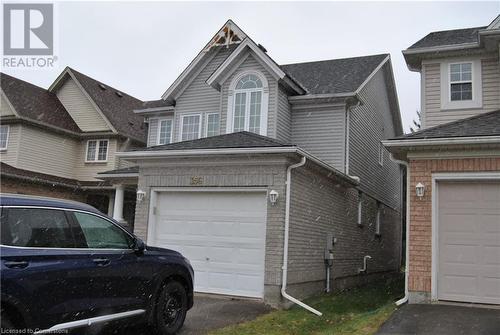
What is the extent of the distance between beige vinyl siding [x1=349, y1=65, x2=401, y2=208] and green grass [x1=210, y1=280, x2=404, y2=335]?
488 cm

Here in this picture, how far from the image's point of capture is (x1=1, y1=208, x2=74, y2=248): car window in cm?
508

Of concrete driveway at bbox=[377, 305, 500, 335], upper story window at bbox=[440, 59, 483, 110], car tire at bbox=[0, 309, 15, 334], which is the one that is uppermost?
upper story window at bbox=[440, 59, 483, 110]

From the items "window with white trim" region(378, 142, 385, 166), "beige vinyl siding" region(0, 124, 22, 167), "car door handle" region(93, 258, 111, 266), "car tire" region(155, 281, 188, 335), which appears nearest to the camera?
"car door handle" region(93, 258, 111, 266)

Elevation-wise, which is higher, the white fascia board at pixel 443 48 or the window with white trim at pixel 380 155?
the white fascia board at pixel 443 48

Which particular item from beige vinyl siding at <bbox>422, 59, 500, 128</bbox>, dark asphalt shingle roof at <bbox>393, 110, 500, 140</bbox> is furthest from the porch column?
dark asphalt shingle roof at <bbox>393, 110, 500, 140</bbox>

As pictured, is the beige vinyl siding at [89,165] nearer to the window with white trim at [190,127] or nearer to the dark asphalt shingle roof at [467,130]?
the window with white trim at [190,127]

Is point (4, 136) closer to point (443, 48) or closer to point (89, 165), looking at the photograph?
point (89, 165)

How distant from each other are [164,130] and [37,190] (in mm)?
6778

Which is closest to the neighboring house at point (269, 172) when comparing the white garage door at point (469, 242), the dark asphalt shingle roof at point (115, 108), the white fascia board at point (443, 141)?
the white fascia board at point (443, 141)

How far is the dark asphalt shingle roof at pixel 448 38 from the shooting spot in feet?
42.9

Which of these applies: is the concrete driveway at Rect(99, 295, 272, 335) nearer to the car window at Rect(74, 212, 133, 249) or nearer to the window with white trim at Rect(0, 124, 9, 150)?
the car window at Rect(74, 212, 133, 249)

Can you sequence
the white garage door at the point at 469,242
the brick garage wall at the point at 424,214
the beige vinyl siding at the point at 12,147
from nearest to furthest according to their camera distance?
the white garage door at the point at 469,242 → the brick garage wall at the point at 424,214 → the beige vinyl siding at the point at 12,147

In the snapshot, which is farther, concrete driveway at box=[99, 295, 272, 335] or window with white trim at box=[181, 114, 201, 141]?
window with white trim at box=[181, 114, 201, 141]

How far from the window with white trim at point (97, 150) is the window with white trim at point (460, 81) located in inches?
608
